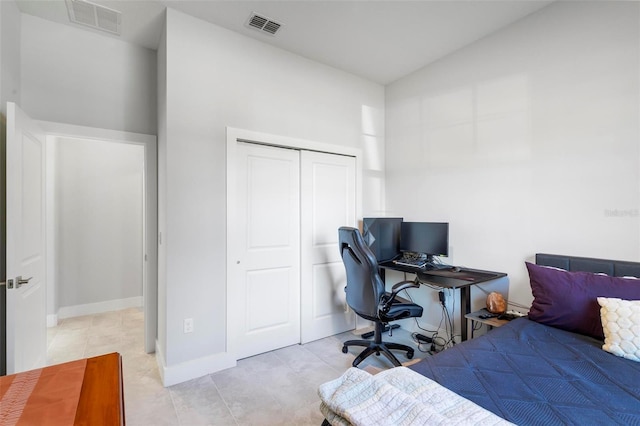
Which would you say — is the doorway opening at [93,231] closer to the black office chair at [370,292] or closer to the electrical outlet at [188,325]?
the electrical outlet at [188,325]

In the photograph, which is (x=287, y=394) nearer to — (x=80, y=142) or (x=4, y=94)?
(x=4, y=94)

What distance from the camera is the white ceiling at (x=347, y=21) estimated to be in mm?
2234

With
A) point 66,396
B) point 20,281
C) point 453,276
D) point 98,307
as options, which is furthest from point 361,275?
point 98,307

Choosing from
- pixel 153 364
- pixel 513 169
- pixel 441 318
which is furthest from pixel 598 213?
pixel 153 364

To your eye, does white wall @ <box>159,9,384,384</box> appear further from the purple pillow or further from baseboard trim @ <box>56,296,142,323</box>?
the purple pillow

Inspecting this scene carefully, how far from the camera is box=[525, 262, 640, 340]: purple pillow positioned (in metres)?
1.61

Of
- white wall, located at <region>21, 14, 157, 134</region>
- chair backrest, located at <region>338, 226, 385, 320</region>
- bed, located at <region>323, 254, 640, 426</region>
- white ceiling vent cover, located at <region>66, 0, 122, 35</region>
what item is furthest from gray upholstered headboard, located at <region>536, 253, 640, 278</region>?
white ceiling vent cover, located at <region>66, 0, 122, 35</region>

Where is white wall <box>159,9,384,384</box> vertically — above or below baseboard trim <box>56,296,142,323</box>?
above

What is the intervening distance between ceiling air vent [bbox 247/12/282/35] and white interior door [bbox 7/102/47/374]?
5.77 feet

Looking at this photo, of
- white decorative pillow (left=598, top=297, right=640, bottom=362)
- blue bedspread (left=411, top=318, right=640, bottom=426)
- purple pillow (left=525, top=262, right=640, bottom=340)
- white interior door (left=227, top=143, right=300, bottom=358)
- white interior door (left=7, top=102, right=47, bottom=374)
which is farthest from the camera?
white interior door (left=227, top=143, right=300, bottom=358)

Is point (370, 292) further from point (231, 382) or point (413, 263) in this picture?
point (231, 382)

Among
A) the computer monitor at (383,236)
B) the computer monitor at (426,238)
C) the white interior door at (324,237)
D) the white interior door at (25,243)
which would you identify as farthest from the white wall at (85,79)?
the computer monitor at (426,238)

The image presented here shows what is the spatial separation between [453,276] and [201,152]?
2416 millimetres

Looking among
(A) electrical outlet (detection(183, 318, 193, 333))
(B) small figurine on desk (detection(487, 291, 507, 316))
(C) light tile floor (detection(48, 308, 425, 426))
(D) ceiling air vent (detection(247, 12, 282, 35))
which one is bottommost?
(C) light tile floor (detection(48, 308, 425, 426))
